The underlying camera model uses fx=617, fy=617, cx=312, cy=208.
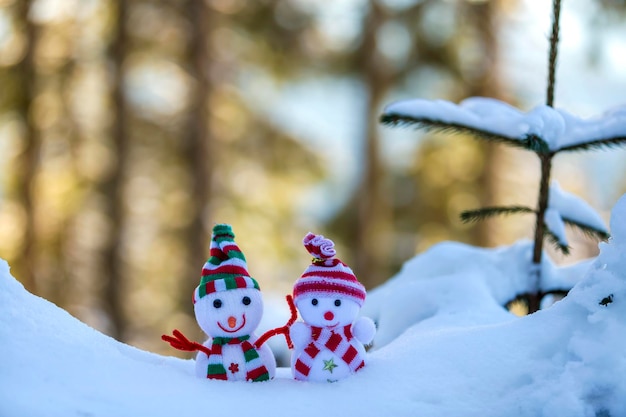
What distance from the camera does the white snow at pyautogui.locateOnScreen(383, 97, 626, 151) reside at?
7.79ft

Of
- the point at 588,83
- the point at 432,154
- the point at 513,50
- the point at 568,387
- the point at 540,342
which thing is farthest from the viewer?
the point at 432,154

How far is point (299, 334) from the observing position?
Result: 2.16m

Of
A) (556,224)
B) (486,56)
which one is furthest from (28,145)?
(556,224)

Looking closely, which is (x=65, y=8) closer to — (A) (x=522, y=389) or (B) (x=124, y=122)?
(B) (x=124, y=122)

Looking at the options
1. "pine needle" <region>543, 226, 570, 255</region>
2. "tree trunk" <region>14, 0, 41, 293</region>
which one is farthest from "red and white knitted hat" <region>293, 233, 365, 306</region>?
"tree trunk" <region>14, 0, 41, 293</region>

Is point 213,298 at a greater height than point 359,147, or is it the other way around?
point 359,147

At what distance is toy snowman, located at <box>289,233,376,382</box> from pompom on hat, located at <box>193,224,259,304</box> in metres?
0.20

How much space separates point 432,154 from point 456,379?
367 inches

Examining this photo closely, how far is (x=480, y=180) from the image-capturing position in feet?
33.6

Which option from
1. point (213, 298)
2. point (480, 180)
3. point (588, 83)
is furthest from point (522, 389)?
point (480, 180)

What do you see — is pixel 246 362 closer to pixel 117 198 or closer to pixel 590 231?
pixel 590 231

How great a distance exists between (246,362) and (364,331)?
0.43m

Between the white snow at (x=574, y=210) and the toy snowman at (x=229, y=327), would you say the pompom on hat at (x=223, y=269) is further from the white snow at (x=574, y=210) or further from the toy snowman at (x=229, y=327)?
the white snow at (x=574, y=210)

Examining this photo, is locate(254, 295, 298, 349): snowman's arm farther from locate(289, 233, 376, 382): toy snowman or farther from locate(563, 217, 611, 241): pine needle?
locate(563, 217, 611, 241): pine needle
